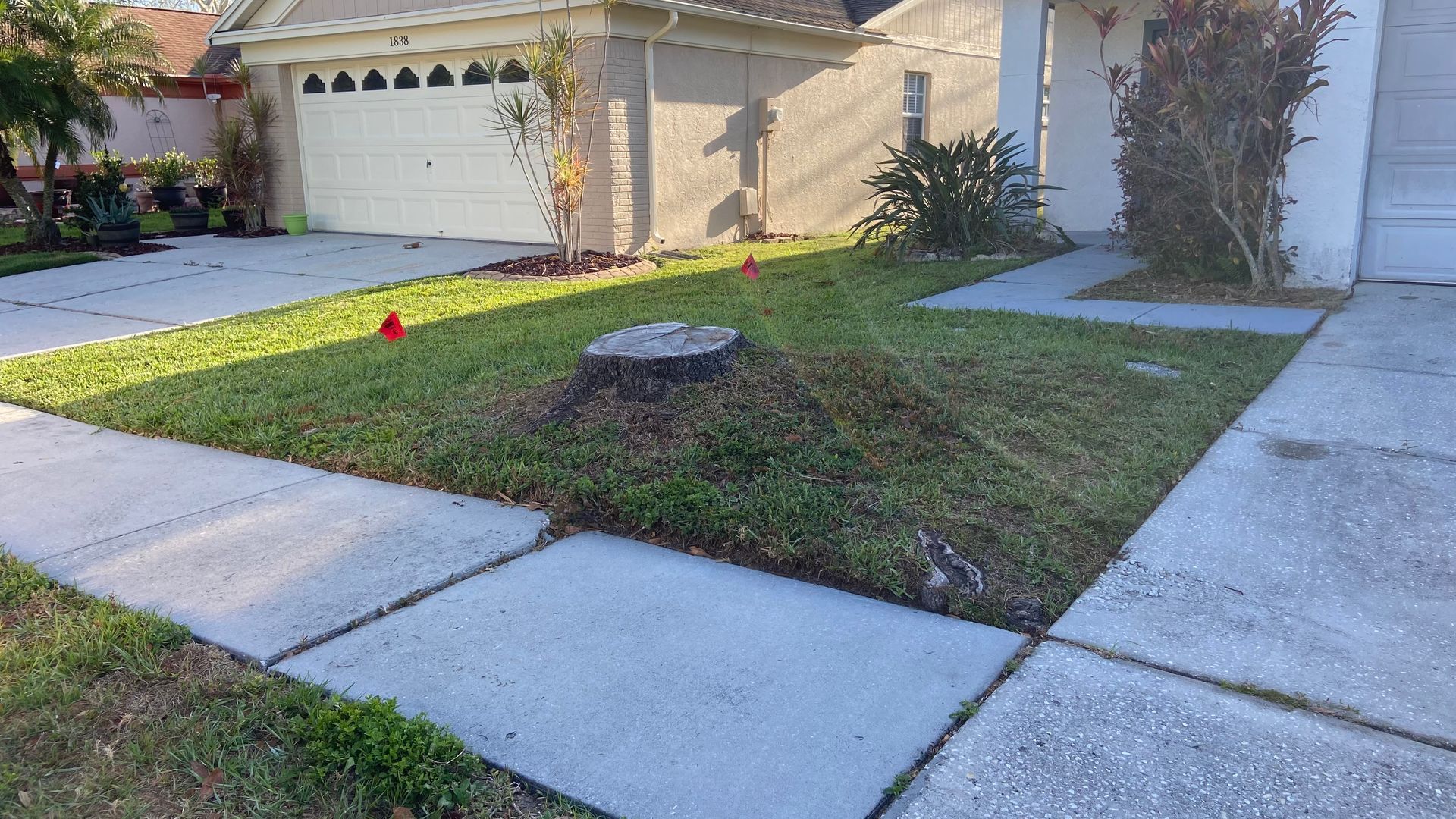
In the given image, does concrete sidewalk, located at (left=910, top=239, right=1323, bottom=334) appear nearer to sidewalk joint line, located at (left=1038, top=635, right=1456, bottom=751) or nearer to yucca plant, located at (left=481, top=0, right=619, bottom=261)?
yucca plant, located at (left=481, top=0, right=619, bottom=261)

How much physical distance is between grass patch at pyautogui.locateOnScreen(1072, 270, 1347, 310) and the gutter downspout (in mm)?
5809

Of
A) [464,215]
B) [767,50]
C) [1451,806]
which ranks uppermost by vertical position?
[767,50]

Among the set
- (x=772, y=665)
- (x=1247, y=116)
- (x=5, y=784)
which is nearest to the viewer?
(x=5, y=784)

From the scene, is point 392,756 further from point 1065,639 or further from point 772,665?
point 1065,639

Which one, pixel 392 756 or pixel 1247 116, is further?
pixel 1247 116

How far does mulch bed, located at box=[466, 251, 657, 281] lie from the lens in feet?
36.0

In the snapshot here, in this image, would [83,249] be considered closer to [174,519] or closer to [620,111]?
[620,111]

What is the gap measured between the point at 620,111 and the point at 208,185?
12.0m

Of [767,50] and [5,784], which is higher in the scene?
[767,50]

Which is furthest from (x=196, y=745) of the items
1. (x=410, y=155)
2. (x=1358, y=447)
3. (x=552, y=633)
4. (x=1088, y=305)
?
(x=410, y=155)

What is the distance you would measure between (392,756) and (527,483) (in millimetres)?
2033

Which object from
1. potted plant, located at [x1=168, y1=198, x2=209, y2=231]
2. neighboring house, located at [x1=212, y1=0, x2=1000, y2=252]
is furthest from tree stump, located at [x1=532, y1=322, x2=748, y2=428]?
potted plant, located at [x1=168, y1=198, x2=209, y2=231]

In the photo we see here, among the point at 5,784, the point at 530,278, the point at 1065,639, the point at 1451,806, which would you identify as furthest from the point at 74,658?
the point at 530,278

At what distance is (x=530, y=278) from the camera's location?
35.7 ft
